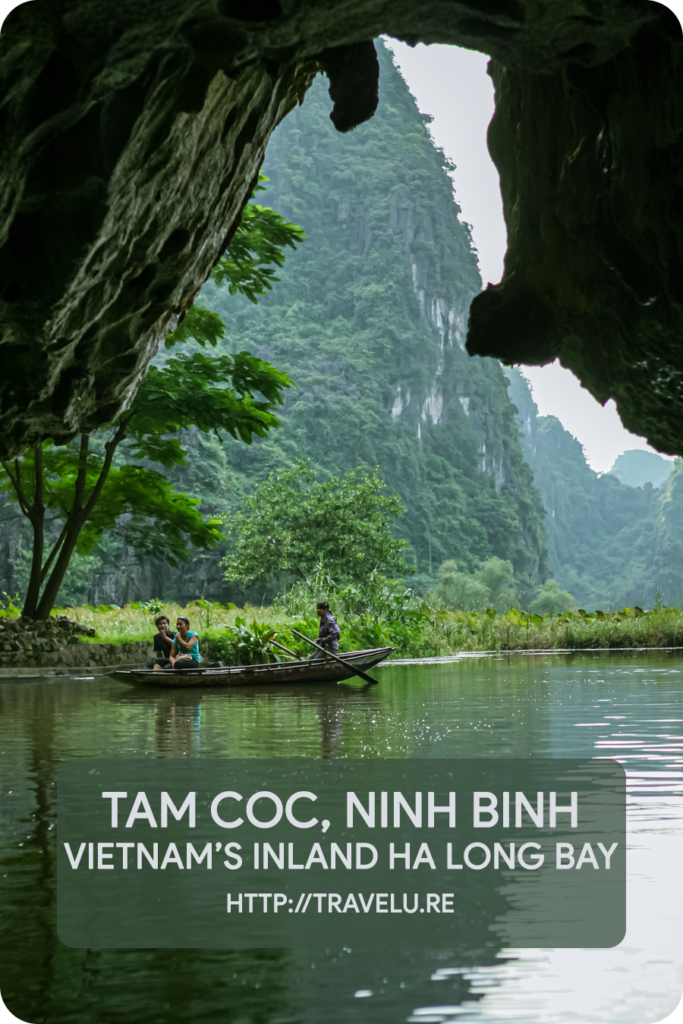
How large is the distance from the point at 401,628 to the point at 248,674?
10830 millimetres

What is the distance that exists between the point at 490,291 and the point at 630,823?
12.0 feet

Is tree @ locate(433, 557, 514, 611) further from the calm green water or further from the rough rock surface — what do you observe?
the rough rock surface

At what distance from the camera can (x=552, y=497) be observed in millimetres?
145750

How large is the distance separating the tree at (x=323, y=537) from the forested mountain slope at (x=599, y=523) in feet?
256

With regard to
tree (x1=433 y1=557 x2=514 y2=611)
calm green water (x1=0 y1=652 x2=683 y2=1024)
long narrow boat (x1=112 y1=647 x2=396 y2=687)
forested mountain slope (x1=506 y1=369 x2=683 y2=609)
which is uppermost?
forested mountain slope (x1=506 y1=369 x2=683 y2=609)

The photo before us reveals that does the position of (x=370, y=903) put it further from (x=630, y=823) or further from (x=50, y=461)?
(x=50, y=461)

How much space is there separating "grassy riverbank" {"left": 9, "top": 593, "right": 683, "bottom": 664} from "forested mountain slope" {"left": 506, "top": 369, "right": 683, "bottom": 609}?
82411mm

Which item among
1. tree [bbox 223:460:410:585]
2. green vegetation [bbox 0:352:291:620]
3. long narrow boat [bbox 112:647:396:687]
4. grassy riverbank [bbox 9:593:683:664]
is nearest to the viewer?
long narrow boat [bbox 112:647:396:687]

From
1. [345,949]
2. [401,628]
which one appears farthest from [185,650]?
[345,949]

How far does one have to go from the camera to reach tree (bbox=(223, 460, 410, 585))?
34875 millimetres

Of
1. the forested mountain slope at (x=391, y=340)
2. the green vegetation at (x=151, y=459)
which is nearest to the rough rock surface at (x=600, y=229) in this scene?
the green vegetation at (x=151, y=459)

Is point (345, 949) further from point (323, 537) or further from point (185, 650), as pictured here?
point (323, 537)

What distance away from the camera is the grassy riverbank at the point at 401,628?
64.7ft

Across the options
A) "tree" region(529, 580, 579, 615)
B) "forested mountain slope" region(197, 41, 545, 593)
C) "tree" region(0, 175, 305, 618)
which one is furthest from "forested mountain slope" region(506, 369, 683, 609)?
"tree" region(0, 175, 305, 618)
